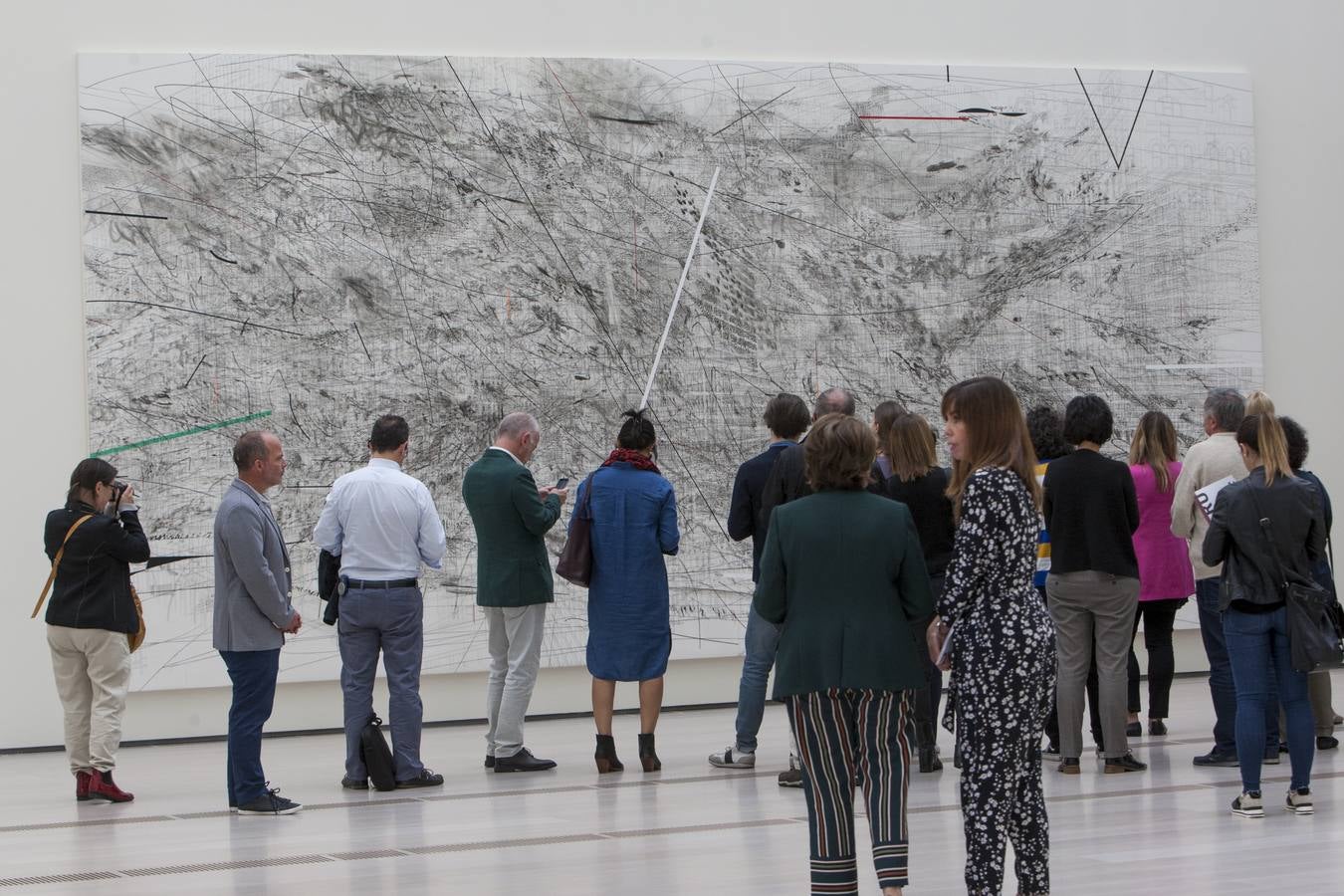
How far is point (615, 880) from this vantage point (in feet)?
17.6

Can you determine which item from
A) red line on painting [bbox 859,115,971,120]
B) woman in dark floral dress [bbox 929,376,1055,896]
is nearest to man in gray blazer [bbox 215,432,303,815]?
woman in dark floral dress [bbox 929,376,1055,896]

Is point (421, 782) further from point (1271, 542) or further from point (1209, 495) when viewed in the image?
point (1271, 542)

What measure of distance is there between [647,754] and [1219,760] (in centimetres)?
256

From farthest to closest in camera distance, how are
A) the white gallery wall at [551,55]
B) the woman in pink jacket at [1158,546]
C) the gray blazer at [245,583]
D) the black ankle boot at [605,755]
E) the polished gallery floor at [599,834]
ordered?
1. the white gallery wall at [551,55]
2. the woman in pink jacket at [1158,546]
3. the black ankle boot at [605,755]
4. the gray blazer at [245,583]
5. the polished gallery floor at [599,834]

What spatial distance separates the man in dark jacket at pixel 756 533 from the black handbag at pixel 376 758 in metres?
1.52

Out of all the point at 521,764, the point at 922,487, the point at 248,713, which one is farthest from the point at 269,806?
the point at 922,487

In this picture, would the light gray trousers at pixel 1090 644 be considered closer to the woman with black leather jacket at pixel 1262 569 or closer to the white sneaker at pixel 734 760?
the woman with black leather jacket at pixel 1262 569

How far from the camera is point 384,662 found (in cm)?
745

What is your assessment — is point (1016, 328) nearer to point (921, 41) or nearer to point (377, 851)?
point (921, 41)

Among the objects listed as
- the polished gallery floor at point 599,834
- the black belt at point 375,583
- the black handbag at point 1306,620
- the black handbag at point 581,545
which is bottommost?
the polished gallery floor at point 599,834

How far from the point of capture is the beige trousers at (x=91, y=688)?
7324 millimetres

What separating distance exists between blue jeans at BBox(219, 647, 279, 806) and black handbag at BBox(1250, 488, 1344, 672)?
3905mm

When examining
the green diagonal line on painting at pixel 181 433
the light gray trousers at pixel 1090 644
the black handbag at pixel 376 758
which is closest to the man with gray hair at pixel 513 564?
the black handbag at pixel 376 758

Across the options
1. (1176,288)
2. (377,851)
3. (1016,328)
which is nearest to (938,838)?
(377,851)
